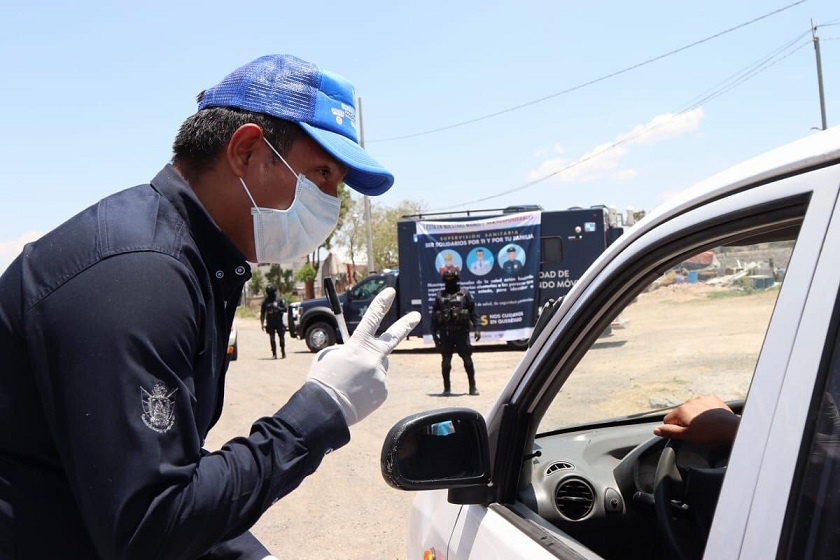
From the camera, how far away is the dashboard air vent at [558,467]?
2107mm

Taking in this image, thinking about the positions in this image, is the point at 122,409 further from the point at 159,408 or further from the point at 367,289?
the point at 367,289

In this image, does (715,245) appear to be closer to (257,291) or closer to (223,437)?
(223,437)

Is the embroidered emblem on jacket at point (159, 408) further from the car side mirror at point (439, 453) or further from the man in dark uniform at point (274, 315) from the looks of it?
the man in dark uniform at point (274, 315)

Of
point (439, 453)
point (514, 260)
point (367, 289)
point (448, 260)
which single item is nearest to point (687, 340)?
point (439, 453)

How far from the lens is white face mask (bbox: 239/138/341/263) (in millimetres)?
1884

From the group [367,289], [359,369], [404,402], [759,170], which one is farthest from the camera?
[367,289]

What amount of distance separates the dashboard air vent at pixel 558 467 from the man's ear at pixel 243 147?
114 centimetres

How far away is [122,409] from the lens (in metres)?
1.26

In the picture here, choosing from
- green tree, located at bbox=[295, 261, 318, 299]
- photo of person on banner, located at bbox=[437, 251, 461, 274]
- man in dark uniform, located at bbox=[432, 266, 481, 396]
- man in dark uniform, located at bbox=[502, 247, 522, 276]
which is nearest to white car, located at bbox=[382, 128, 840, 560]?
man in dark uniform, located at bbox=[432, 266, 481, 396]

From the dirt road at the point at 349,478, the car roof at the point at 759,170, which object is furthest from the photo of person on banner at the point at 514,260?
the car roof at the point at 759,170

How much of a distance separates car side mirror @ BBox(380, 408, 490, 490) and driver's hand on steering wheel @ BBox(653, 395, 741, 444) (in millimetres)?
547

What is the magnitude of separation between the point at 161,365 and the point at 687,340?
4.02 meters

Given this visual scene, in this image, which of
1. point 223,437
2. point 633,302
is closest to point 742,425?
point 633,302

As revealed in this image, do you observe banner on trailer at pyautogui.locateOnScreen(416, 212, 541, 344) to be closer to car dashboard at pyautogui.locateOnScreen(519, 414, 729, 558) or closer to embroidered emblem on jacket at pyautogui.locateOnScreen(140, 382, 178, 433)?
car dashboard at pyautogui.locateOnScreen(519, 414, 729, 558)
